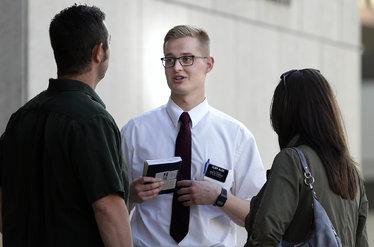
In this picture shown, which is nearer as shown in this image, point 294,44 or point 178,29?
point 178,29

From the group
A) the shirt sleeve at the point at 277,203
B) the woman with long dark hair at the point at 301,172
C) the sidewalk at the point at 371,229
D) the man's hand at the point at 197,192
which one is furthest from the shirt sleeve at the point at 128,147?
the sidewalk at the point at 371,229

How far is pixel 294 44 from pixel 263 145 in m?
1.37

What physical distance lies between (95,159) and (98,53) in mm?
468

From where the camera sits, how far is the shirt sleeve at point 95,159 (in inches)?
135

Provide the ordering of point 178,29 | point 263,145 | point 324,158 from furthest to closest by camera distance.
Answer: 1. point 263,145
2. point 178,29
3. point 324,158

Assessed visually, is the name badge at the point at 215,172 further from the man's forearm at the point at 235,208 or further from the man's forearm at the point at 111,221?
the man's forearm at the point at 111,221

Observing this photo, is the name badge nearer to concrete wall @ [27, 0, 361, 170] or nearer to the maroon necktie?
the maroon necktie

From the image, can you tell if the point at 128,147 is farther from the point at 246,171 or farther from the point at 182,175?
the point at 246,171

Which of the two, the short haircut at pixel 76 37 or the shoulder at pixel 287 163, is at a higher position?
the short haircut at pixel 76 37

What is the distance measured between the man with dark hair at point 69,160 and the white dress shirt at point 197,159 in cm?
113

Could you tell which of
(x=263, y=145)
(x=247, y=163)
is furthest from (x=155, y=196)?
(x=263, y=145)

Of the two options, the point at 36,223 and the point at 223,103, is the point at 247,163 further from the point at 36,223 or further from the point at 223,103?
the point at 223,103

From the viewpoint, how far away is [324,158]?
377 centimetres

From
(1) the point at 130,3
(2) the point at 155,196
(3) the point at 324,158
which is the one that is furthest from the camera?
(1) the point at 130,3
